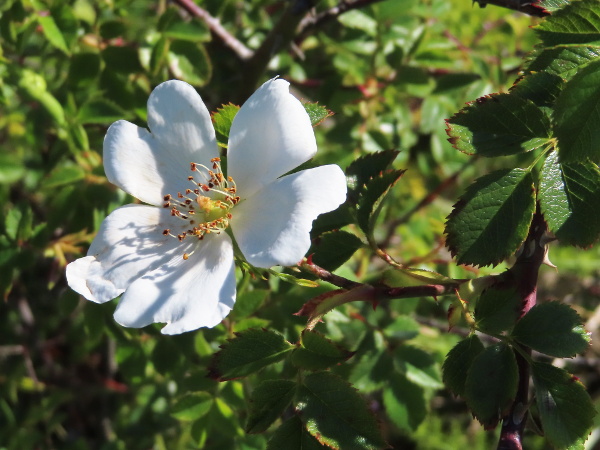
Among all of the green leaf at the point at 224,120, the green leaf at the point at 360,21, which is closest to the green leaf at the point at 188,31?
the green leaf at the point at 360,21

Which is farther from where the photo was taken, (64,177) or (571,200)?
(64,177)

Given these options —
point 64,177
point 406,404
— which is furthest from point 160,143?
point 406,404

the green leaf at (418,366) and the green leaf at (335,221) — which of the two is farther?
the green leaf at (418,366)

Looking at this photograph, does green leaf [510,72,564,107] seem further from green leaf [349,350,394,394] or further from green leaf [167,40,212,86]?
green leaf [167,40,212,86]

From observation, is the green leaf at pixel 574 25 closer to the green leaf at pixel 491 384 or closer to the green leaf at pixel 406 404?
the green leaf at pixel 491 384

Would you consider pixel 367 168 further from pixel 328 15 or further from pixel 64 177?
pixel 64 177

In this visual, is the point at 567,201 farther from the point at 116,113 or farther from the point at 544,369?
the point at 116,113

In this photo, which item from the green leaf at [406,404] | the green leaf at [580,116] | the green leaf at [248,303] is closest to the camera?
the green leaf at [580,116]
